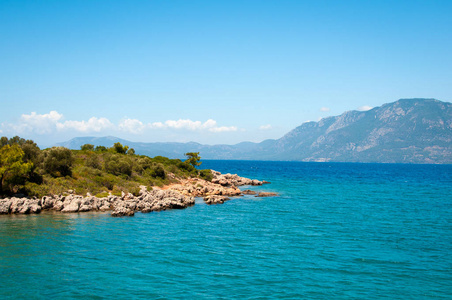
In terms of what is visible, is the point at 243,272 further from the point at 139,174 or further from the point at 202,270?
the point at 139,174

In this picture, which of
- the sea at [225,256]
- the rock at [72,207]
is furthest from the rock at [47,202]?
the sea at [225,256]

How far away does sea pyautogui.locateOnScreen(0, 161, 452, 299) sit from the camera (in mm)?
19641

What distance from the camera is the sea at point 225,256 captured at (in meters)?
19.6

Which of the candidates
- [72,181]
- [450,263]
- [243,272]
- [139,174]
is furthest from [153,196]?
[450,263]

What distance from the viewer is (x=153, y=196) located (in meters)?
52.8

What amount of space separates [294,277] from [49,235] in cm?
2394

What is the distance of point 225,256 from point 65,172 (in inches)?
1571

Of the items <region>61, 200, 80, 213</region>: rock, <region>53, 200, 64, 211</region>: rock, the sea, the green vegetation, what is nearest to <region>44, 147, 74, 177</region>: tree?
the green vegetation

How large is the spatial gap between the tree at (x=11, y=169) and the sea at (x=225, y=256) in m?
7.60

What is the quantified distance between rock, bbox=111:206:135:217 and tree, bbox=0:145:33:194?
14.6 meters

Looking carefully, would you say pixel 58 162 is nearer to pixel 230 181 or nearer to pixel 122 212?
pixel 122 212

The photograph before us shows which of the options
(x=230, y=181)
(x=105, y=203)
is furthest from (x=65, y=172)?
(x=230, y=181)

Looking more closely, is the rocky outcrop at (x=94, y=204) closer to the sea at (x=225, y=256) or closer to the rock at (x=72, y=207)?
the rock at (x=72, y=207)

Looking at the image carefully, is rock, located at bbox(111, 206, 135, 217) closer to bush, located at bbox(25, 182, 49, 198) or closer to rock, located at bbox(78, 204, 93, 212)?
rock, located at bbox(78, 204, 93, 212)
